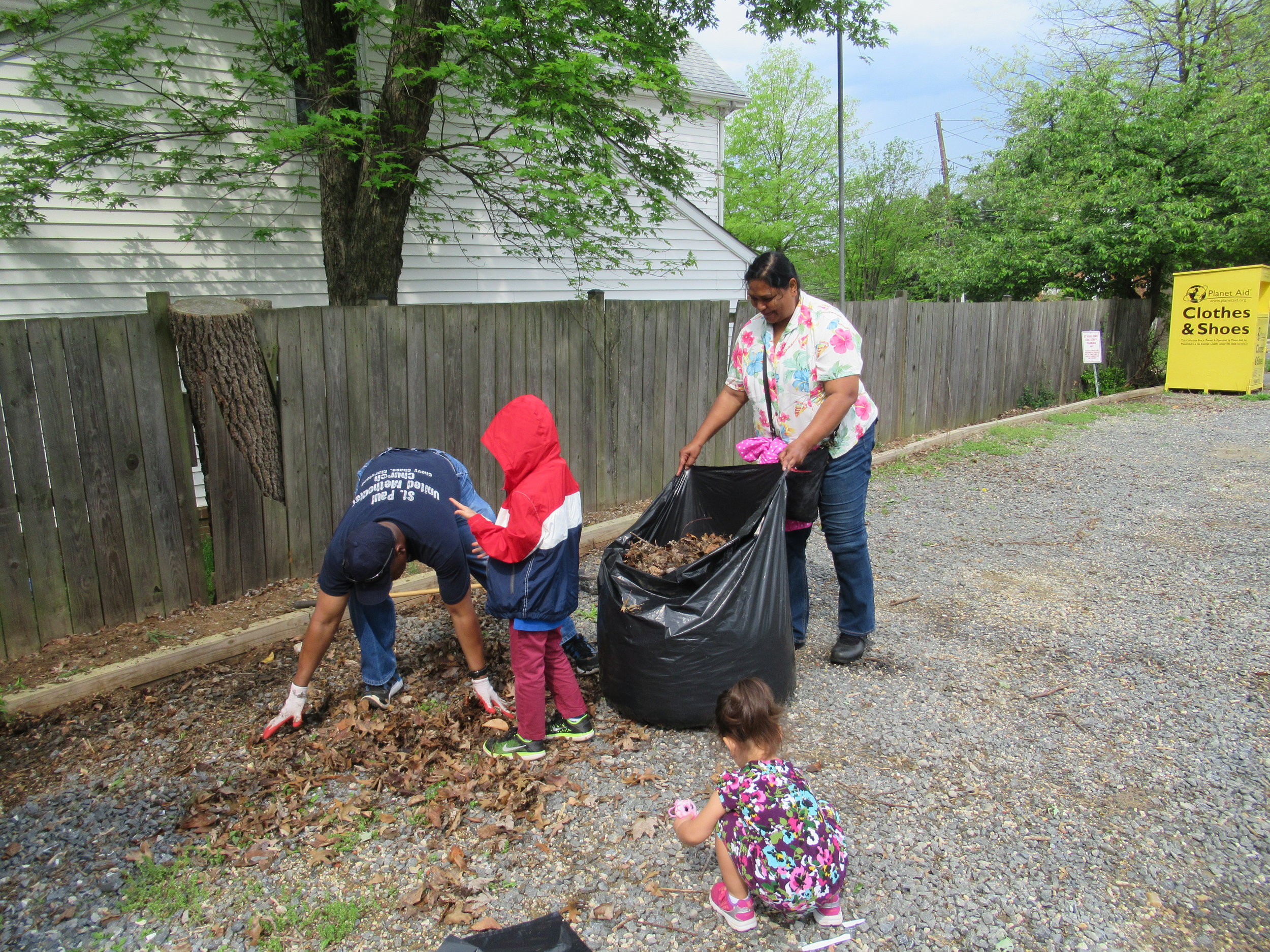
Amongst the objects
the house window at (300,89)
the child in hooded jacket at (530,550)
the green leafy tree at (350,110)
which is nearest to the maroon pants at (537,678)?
the child in hooded jacket at (530,550)

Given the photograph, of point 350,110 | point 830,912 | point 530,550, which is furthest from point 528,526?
point 350,110

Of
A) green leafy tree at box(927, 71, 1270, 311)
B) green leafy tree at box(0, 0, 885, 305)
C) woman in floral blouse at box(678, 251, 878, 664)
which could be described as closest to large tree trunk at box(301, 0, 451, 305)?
green leafy tree at box(0, 0, 885, 305)

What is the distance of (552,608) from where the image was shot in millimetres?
3012

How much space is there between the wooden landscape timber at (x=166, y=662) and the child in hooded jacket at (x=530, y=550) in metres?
1.13

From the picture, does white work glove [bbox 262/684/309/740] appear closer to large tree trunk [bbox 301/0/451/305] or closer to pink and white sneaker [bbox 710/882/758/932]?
pink and white sneaker [bbox 710/882/758/932]

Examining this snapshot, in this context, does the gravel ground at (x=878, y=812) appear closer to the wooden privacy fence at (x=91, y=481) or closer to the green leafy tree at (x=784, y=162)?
the wooden privacy fence at (x=91, y=481)

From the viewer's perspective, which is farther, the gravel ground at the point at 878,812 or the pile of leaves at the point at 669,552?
the pile of leaves at the point at 669,552

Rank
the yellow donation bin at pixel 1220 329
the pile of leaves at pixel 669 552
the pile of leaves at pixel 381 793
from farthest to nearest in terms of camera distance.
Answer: the yellow donation bin at pixel 1220 329 → the pile of leaves at pixel 669 552 → the pile of leaves at pixel 381 793

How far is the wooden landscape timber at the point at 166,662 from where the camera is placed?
345 centimetres

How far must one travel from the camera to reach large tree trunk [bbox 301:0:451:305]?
5770mm

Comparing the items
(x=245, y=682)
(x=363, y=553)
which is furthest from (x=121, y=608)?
(x=363, y=553)

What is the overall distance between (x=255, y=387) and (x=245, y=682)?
1.67 m

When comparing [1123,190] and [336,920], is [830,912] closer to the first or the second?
[336,920]

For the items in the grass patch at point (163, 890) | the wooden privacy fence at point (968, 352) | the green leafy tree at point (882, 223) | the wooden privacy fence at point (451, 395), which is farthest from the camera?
the green leafy tree at point (882, 223)
